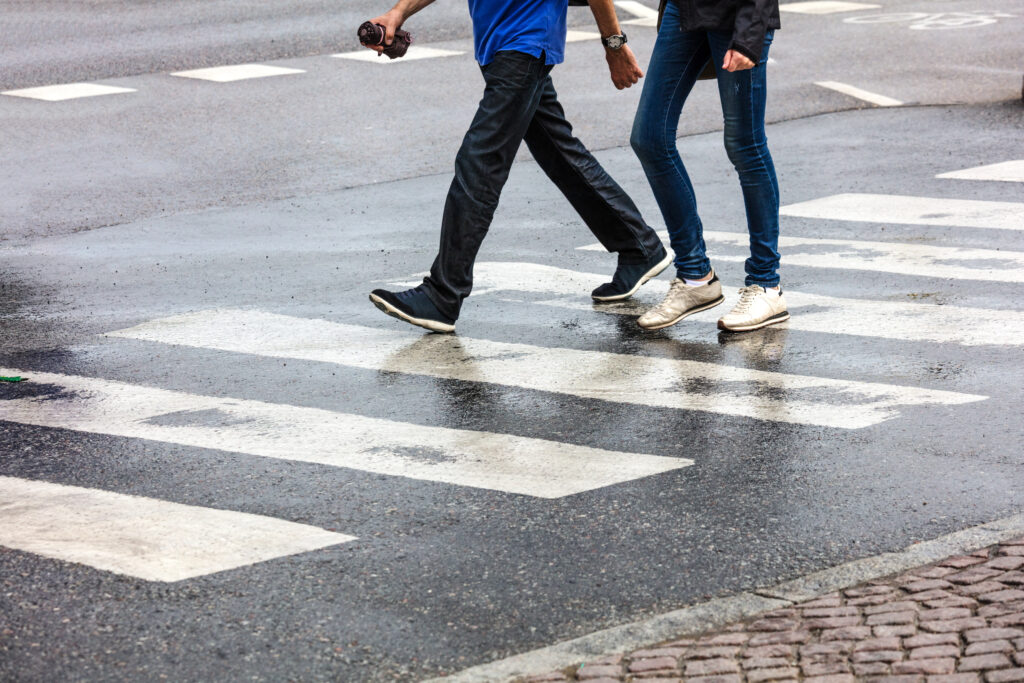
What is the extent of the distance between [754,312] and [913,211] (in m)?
2.73

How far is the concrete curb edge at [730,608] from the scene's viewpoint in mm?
3699

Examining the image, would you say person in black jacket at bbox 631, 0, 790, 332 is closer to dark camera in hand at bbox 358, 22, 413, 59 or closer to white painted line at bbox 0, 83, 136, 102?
dark camera in hand at bbox 358, 22, 413, 59

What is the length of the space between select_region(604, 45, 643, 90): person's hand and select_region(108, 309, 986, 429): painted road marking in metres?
1.35

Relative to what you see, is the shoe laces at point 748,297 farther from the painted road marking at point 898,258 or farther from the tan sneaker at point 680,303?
the painted road marking at point 898,258

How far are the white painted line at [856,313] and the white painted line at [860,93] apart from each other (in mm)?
Result: 5976

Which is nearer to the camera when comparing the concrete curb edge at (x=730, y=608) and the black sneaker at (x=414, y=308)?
the concrete curb edge at (x=730, y=608)

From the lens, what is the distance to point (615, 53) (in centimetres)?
711

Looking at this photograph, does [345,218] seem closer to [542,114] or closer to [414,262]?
[414,262]

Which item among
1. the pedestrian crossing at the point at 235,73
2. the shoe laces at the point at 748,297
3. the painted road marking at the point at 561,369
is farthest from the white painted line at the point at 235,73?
the shoe laces at the point at 748,297

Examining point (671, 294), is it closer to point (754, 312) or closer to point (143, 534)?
point (754, 312)

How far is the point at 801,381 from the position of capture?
19.7 ft

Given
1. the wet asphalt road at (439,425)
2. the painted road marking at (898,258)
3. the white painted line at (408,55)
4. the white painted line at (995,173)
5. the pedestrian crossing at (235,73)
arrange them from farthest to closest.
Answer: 1. the white painted line at (408,55)
2. the pedestrian crossing at (235,73)
3. the white painted line at (995,173)
4. the painted road marking at (898,258)
5. the wet asphalt road at (439,425)

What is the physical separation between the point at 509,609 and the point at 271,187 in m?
6.73

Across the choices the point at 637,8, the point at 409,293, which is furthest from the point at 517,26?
the point at 637,8
